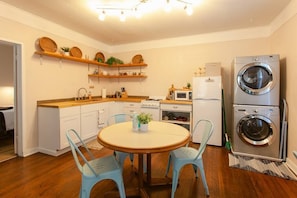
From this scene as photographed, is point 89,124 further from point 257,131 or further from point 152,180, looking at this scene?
point 257,131

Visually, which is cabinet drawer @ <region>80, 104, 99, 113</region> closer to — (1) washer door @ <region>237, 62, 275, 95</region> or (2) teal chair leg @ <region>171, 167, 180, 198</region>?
(2) teal chair leg @ <region>171, 167, 180, 198</region>

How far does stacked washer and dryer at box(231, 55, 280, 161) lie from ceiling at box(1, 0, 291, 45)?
82 centimetres

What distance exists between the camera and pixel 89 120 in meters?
3.63

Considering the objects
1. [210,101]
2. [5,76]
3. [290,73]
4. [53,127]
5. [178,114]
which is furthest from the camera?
[5,76]

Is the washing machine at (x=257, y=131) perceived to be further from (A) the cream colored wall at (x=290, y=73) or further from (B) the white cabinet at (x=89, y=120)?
(B) the white cabinet at (x=89, y=120)

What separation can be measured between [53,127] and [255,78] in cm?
364

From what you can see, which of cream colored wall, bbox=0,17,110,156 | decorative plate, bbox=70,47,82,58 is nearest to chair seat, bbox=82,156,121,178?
cream colored wall, bbox=0,17,110,156

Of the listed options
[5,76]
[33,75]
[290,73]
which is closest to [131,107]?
[33,75]

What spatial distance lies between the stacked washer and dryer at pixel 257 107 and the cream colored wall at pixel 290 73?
0.15 meters

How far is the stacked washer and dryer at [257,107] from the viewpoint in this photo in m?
2.75

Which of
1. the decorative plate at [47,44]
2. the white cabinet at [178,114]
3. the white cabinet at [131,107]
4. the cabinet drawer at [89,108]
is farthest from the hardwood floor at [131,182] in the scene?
the decorative plate at [47,44]

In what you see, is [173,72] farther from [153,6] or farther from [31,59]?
[31,59]

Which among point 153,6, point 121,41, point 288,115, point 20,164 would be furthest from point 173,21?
point 20,164

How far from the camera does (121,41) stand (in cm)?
464
